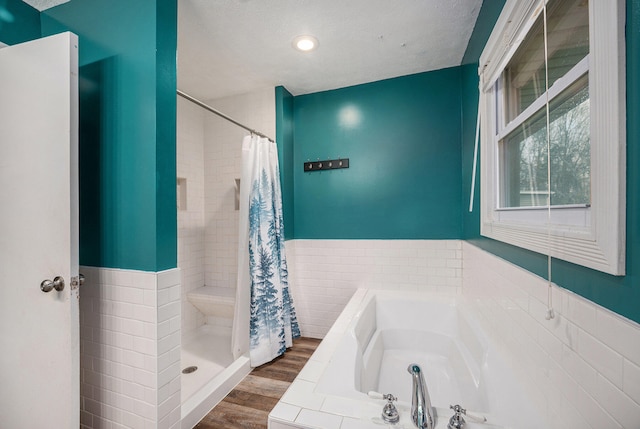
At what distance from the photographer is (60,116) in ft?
3.67

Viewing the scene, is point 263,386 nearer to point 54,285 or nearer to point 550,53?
point 54,285

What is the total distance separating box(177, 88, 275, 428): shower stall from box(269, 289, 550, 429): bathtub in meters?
1.39

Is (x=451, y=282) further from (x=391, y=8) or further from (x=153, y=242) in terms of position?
(x=153, y=242)

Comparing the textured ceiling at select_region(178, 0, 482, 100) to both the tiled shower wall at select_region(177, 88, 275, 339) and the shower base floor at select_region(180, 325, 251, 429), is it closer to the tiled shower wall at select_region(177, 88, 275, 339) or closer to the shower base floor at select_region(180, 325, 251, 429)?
the tiled shower wall at select_region(177, 88, 275, 339)

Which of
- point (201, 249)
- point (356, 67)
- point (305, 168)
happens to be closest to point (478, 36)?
point (356, 67)

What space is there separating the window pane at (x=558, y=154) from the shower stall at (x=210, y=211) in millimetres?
2075

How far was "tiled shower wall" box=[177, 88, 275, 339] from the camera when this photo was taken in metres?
2.59

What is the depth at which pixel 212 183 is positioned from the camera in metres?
2.83

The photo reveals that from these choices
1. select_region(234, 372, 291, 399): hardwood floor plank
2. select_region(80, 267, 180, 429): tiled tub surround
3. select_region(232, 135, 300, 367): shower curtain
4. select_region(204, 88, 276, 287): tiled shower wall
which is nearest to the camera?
select_region(80, 267, 180, 429): tiled tub surround

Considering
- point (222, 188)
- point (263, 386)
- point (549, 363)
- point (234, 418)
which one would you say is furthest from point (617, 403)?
point (222, 188)

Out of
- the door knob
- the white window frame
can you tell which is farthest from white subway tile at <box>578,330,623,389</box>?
the door knob

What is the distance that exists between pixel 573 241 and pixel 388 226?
172 cm

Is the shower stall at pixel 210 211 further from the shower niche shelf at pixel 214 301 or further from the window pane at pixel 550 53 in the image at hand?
the window pane at pixel 550 53

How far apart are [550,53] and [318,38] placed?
1.42 m
